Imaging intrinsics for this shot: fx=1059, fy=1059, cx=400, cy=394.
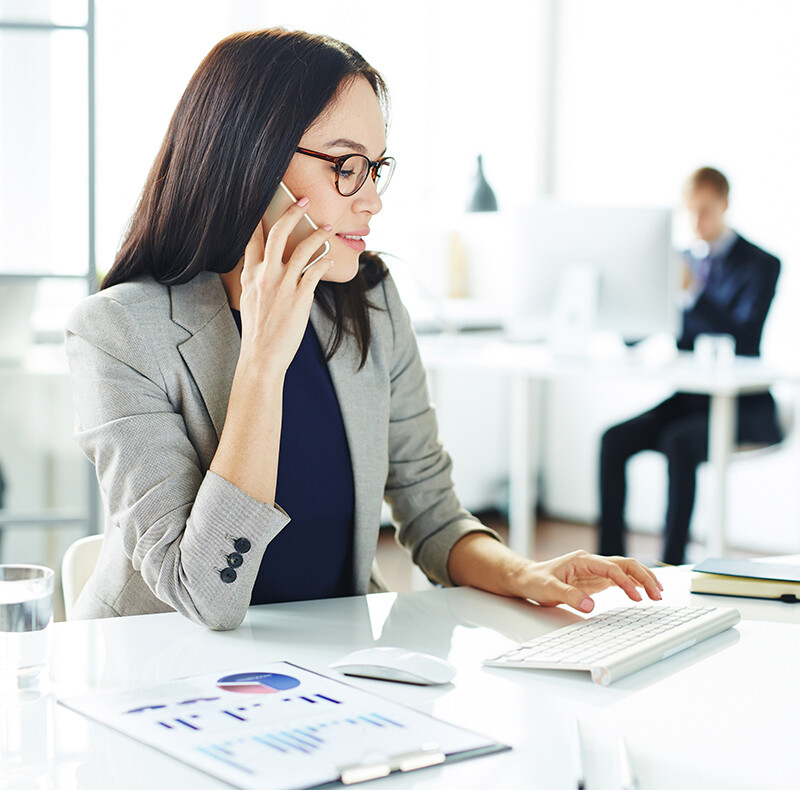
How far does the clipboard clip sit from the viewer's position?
740 mm

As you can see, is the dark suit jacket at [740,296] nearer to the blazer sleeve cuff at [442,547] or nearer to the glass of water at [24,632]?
the blazer sleeve cuff at [442,547]

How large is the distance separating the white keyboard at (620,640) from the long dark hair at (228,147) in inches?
24.9

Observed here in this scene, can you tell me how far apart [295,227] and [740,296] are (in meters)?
3.00

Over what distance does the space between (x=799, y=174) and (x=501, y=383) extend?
1.60 metres

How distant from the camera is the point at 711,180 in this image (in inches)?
156

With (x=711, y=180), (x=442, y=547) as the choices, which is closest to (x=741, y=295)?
(x=711, y=180)

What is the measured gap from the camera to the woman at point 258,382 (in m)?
1.17

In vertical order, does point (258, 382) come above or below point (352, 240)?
below

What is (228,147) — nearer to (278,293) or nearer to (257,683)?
(278,293)

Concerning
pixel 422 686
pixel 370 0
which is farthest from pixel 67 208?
pixel 370 0

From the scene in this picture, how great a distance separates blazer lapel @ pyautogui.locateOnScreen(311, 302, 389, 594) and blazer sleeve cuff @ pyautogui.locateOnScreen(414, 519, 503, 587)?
0.29 feet

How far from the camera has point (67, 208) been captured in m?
2.49

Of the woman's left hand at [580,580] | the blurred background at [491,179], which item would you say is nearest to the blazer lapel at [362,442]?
the woman's left hand at [580,580]

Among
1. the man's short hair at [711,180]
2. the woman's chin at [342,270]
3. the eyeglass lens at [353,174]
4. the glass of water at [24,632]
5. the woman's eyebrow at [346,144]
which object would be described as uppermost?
the man's short hair at [711,180]
